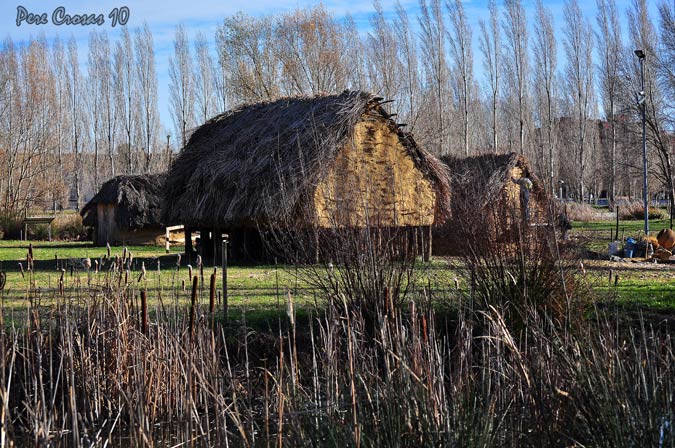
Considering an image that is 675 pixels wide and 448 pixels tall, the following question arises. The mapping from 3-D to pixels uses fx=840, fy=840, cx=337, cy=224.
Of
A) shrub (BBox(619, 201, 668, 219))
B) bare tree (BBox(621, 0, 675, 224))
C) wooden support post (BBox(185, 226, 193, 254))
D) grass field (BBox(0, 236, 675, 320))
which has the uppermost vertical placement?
bare tree (BBox(621, 0, 675, 224))

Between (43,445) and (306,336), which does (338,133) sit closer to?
(306,336)

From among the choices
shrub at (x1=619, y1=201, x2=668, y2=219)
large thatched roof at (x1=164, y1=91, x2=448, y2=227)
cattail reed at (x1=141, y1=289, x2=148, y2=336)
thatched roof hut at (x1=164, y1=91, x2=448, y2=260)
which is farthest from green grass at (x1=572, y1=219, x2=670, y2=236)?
cattail reed at (x1=141, y1=289, x2=148, y2=336)

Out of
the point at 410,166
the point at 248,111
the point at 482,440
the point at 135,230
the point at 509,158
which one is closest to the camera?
the point at 482,440

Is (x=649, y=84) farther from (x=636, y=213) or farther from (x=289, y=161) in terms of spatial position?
(x=289, y=161)

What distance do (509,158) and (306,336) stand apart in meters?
15.3

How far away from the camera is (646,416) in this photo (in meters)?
3.59

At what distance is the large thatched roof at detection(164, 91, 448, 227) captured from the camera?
15.5m

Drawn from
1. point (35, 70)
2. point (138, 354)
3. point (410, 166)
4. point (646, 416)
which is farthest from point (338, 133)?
point (35, 70)

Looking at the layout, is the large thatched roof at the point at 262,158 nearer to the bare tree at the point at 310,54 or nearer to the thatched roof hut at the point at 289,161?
the thatched roof hut at the point at 289,161

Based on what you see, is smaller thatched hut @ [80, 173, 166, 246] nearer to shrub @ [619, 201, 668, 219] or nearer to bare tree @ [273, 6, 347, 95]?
bare tree @ [273, 6, 347, 95]

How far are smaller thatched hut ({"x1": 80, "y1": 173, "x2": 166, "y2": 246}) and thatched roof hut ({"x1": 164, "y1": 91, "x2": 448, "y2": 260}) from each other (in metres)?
8.00

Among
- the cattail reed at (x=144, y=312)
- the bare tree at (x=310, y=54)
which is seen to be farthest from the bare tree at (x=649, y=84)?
the cattail reed at (x=144, y=312)

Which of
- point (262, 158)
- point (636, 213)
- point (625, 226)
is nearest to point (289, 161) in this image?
point (262, 158)

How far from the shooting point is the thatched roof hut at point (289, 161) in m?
15.6
